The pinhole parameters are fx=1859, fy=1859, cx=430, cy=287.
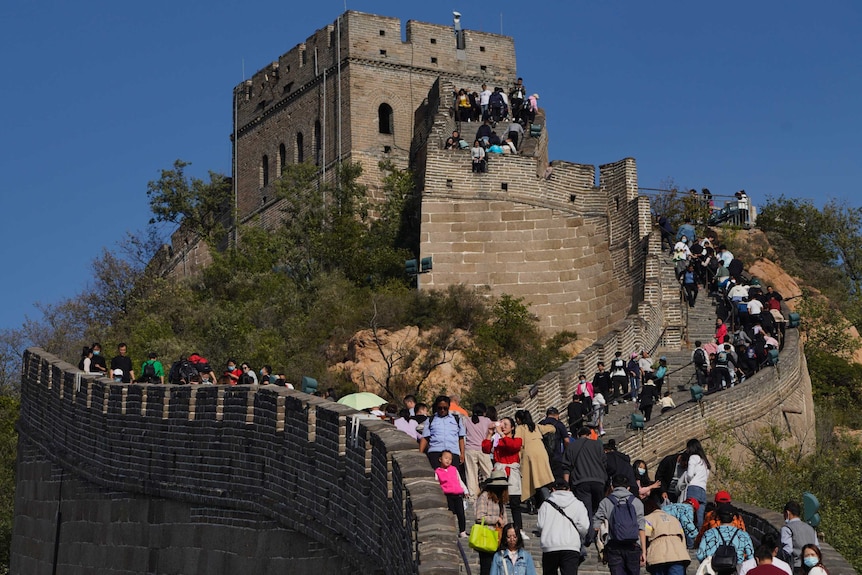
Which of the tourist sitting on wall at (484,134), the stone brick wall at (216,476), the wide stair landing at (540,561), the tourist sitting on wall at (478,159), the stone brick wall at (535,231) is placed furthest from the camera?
the tourist sitting on wall at (484,134)

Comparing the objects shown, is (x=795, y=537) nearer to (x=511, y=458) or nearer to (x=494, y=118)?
(x=511, y=458)

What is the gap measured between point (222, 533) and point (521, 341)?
52.4ft

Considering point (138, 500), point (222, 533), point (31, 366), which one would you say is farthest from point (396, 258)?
point (222, 533)

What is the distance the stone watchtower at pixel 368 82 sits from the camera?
52625mm

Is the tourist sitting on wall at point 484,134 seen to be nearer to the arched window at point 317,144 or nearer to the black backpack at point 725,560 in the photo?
the arched window at point 317,144

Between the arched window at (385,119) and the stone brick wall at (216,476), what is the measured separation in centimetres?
1758

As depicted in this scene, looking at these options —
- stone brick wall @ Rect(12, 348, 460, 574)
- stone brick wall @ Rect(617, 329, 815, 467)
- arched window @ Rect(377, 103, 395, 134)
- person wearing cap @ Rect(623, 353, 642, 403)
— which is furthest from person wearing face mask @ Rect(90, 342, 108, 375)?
arched window @ Rect(377, 103, 395, 134)

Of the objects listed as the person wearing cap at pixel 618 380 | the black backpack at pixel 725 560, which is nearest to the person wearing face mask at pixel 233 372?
the person wearing cap at pixel 618 380

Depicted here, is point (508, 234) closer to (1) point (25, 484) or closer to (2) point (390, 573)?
(1) point (25, 484)

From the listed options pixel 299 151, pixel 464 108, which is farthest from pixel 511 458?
pixel 299 151

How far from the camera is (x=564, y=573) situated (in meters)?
17.1

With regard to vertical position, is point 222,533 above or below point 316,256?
below

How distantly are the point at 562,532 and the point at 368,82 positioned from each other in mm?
36837

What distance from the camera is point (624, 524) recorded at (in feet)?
57.6
